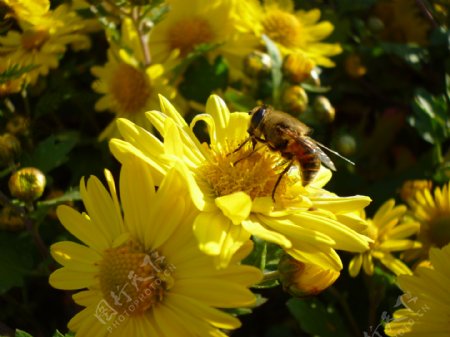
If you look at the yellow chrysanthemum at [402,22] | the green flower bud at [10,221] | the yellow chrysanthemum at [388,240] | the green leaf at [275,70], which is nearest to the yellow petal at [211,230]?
the yellow chrysanthemum at [388,240]

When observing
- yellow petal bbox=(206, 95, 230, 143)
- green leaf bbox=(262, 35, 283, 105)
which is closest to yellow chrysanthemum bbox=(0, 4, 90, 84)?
green leaf bbox=(262, 35, 283, 105)

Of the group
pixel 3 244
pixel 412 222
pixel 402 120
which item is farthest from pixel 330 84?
pixel 3 244

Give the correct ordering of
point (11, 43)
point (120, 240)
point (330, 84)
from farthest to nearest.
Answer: point (330, 84)
point (11, 43)
point (120, 240)

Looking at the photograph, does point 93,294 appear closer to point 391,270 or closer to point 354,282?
point 391,270

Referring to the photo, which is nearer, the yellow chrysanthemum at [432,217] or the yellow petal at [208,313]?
the yellow petal at [208,313]

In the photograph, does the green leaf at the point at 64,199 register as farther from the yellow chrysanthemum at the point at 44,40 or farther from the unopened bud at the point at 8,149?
the yellow chrysanthemum at the point at 44,40

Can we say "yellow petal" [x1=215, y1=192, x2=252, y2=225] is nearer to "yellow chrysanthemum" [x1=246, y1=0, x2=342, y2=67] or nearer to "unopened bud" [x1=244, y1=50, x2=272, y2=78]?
"unopened bud" [x1=244, y1=50, x2=272, y2=78]
